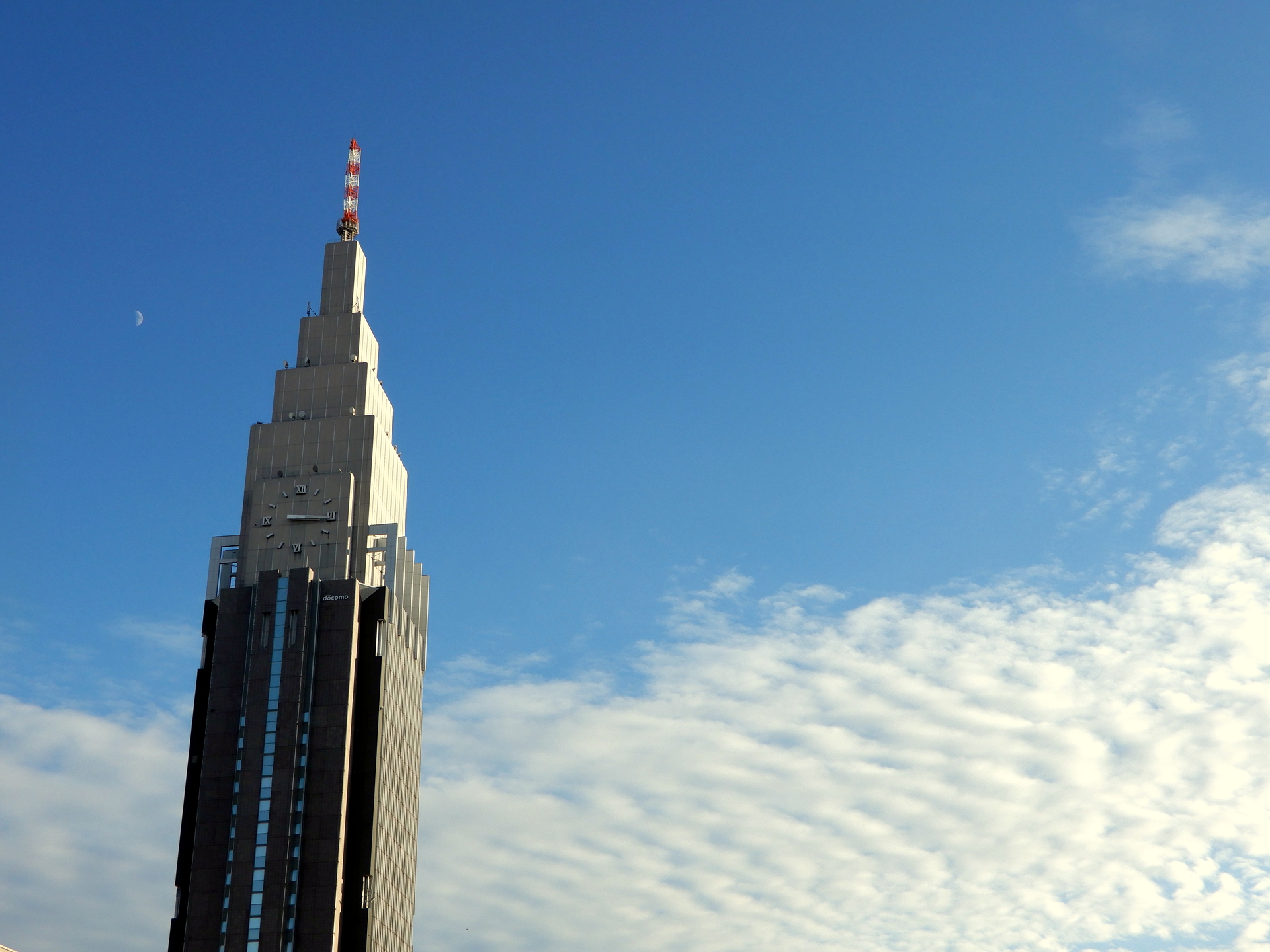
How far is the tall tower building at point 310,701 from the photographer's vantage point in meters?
159

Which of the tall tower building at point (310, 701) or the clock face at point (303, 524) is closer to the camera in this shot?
the tall tower building at point (310, 701)

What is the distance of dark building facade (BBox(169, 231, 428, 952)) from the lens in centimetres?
15900

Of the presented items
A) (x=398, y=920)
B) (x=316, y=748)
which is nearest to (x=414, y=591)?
(x=316, y=748)

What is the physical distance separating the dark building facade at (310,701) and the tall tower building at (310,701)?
0.19 m

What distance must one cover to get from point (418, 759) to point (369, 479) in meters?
36.1

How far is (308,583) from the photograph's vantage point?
570 ft

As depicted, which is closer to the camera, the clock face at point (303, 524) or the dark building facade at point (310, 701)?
the dark building facade at point (310, 701)

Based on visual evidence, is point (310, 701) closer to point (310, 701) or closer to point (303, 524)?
point (310, 701)

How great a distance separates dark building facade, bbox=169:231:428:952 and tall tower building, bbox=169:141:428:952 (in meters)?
0.19

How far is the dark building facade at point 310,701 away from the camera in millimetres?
159000

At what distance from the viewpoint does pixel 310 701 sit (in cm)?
16750

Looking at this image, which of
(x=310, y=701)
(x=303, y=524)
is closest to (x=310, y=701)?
(x=310, y=701)

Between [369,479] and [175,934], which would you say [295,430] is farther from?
[175,934]

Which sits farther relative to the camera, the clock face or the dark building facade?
the clock face
